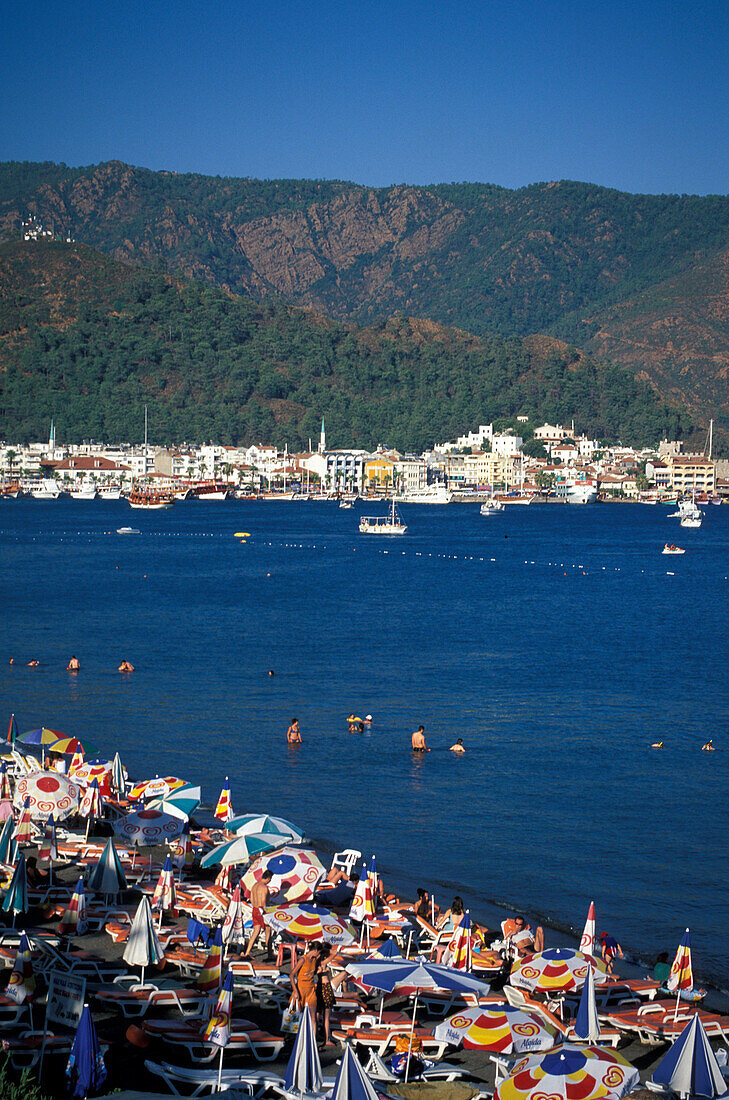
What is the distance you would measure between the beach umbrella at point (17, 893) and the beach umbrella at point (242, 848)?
2.07 m

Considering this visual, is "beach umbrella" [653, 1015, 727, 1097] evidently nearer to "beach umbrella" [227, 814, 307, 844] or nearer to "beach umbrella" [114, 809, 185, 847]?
"beach umbrella" [227, 814, 307, 844]

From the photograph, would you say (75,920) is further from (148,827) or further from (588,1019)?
(588,1019)

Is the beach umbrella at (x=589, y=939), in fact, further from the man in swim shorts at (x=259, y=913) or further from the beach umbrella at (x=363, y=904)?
the man in swim shorts at (x=259, y=913)

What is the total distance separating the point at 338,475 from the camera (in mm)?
176000

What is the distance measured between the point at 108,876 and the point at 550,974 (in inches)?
219

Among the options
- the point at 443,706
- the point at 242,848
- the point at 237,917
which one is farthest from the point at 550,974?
the point at 443,706

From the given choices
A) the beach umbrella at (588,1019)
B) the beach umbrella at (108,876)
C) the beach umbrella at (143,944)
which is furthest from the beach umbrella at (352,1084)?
the beach umbrella at (108,876)

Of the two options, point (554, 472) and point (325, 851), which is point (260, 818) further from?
point (554, 472)

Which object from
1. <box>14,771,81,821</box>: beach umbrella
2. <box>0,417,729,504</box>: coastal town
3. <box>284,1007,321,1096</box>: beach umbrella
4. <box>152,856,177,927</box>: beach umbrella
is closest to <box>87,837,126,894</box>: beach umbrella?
<box>152,856,177,927</box>: beach umbrella

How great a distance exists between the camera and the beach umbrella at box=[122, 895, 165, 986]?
496 inches

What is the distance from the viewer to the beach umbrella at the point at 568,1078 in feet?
30.7

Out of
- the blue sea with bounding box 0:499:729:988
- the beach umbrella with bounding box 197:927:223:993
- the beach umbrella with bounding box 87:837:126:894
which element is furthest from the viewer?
the blue sea with bounding box 0:499:729:988

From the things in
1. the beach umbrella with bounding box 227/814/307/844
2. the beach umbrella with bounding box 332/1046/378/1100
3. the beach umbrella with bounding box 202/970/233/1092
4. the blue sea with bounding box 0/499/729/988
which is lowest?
the blue sea with bounding box 0/499/729/988

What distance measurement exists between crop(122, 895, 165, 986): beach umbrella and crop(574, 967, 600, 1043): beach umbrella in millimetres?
4296
